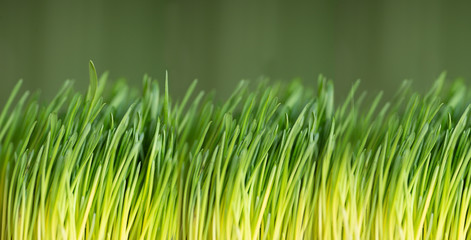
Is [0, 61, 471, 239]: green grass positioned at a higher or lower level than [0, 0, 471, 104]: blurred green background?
lower

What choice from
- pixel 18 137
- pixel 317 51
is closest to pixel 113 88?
pixel 18 137

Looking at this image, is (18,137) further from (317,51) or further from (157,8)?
(317,51)

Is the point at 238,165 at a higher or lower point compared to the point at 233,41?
lower

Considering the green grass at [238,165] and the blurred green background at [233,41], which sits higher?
the blurred green background at [233,41]
